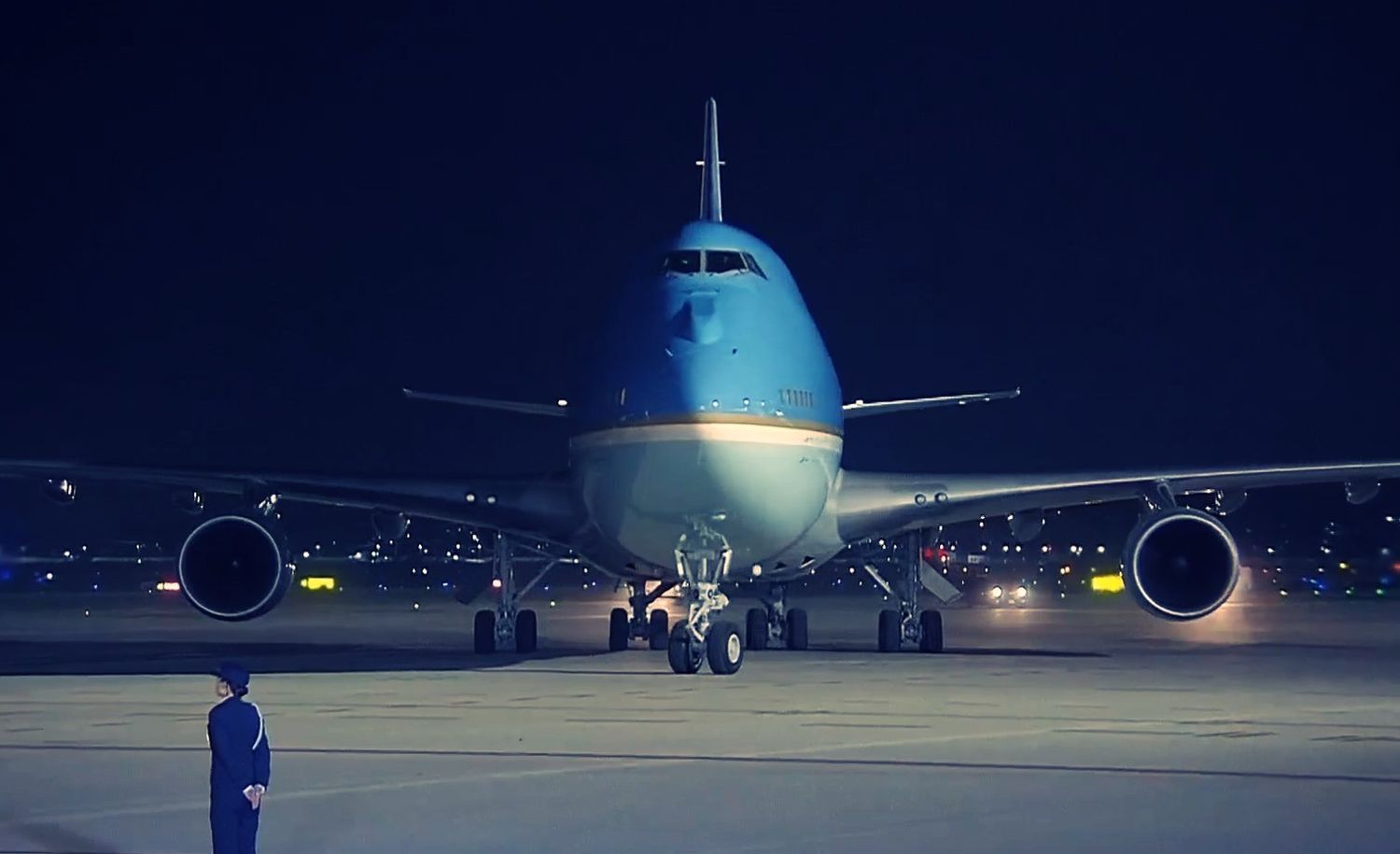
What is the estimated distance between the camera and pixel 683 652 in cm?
2411

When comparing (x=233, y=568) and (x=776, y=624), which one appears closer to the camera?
(x=233, y=568)

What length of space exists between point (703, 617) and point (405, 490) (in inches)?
199

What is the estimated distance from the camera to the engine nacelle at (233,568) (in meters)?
26.4

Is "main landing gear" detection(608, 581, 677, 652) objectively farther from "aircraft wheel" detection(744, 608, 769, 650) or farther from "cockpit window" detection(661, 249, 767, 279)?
"cockpit window" detection(661, 249, 767, 279)

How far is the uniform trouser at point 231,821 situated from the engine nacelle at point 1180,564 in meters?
17.6

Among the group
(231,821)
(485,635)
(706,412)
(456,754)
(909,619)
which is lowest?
(231,821)

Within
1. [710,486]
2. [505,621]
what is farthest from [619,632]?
[710,486]

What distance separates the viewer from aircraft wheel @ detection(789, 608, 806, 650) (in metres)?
31.7

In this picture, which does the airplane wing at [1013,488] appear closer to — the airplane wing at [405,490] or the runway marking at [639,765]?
the airplane wing at [405,490]

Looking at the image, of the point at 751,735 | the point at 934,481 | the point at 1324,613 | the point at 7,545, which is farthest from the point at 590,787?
the point at 7,545

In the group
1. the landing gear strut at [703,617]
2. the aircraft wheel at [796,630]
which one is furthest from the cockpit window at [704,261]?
the aircraft wheel at [796,630]

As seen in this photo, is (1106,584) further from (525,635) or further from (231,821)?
(231,821)

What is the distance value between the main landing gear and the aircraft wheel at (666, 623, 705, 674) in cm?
566

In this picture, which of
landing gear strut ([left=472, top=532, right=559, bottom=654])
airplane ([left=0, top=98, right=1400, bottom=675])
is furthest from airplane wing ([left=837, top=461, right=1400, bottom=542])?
landing gear strut ([left=472, top=532, right=559, bottom=654])
